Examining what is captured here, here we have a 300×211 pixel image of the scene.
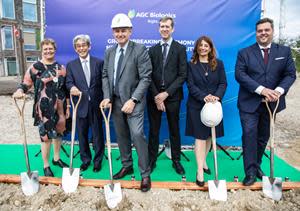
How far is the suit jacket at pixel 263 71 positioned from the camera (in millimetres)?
3273

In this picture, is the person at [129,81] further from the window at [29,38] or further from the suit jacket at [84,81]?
the window at [29,38]

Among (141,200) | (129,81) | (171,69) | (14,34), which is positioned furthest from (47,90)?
(14,34)

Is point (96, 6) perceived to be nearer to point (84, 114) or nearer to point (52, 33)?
point (52, 33)

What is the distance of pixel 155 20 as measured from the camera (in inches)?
186

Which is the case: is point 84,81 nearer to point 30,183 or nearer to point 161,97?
point 161,97

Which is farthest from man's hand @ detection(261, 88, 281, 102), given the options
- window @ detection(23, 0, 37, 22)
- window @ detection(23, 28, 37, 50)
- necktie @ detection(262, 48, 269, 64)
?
window @ detection(23, 0, 37, 22)

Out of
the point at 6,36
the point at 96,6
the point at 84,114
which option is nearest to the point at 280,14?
the point at 96,6

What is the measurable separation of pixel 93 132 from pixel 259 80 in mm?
2289

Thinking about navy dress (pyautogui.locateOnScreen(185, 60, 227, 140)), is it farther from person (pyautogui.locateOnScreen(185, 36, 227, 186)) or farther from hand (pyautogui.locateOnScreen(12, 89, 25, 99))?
hand (pyautogui.locateOnScreen(12, 89, 25, 99))

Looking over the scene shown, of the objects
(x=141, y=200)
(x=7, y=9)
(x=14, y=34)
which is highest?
(x=7, y=9)

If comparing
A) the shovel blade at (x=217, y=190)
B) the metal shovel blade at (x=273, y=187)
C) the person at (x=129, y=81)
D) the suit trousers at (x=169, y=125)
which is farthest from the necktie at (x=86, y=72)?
the metal shovel blade at (x=273, y=187)

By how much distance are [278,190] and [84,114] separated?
8.49ft

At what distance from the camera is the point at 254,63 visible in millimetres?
3312

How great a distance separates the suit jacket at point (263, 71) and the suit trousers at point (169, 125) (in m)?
0.94
